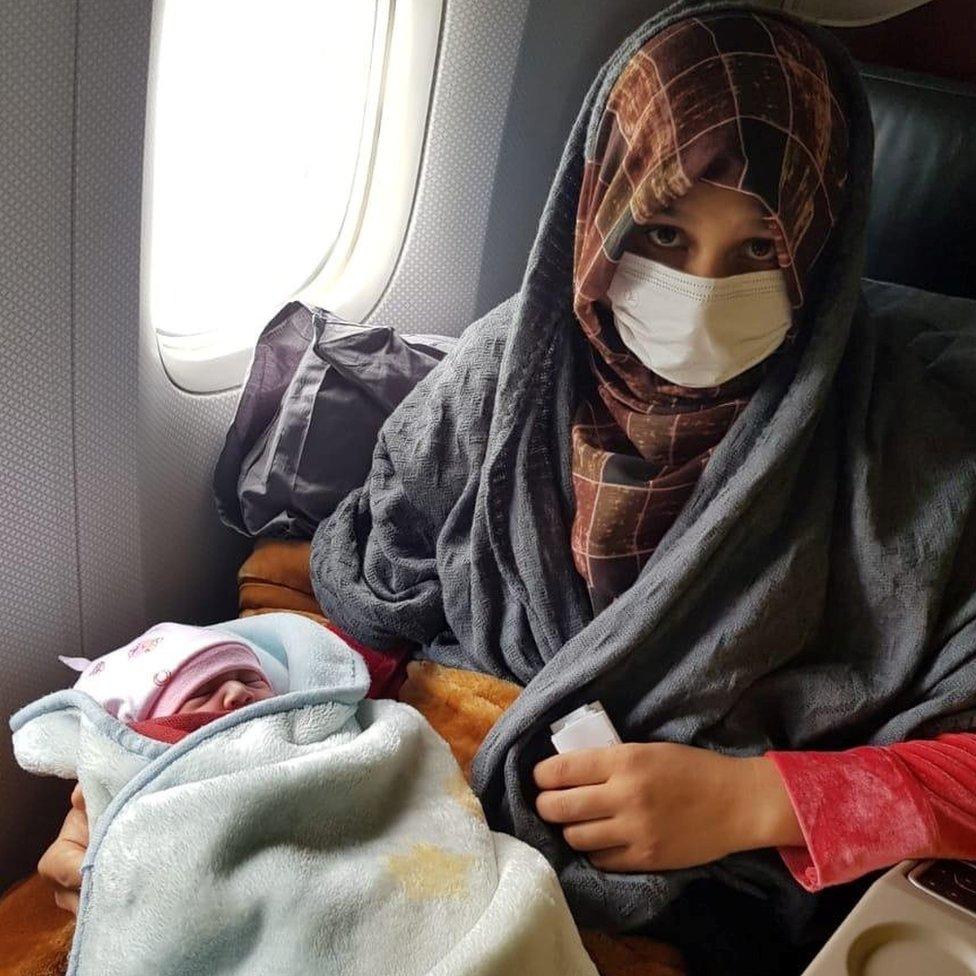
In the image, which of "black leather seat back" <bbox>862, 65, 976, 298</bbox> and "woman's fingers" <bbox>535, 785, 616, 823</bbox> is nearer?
"woman's fingers" <bbox>535, 785, 616, 823</bbox>

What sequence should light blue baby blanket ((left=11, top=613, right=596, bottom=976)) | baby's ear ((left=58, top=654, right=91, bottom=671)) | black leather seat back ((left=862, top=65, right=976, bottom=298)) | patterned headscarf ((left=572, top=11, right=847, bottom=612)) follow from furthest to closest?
black leather seat back ((left=862, top=65, right=976, bottom=298)) → baby's ear ((left=58, top=654, right=91, bottom=671)) → patterned headscarf ((left=572, top=11, right=847, bottom=612)) → light blue baby blanket ((left=11, top=613, right=596, bottom=976))

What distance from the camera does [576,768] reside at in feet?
Result: 3.33

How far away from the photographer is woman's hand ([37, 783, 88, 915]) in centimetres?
97

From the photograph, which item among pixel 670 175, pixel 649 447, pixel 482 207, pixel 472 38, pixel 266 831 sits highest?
pixel 472 38

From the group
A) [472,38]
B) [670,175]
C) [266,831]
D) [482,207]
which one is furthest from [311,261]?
[266,831]

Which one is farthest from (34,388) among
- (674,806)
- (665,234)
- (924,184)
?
(924,184)

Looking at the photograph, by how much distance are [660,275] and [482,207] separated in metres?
0.71

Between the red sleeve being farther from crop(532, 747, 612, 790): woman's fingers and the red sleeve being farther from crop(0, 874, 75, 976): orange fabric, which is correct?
crop(0, 874, 75, 976): orange fabric

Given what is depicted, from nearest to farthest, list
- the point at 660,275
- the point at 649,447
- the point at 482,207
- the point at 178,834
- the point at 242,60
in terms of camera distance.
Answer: the point at 178,834
the point at 660,275
the point at 649,447
the point at 242,60
the point at 482,207

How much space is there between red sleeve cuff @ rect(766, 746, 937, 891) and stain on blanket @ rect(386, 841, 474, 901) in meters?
0.33

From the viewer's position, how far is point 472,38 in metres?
1.48

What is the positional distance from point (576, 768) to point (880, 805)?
295 millimetres

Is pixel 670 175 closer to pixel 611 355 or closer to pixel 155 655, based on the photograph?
pixel 611 355

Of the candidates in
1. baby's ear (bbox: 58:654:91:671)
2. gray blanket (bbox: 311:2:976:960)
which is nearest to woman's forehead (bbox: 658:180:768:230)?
gray blanket (bbox: 311:2:976:960)
